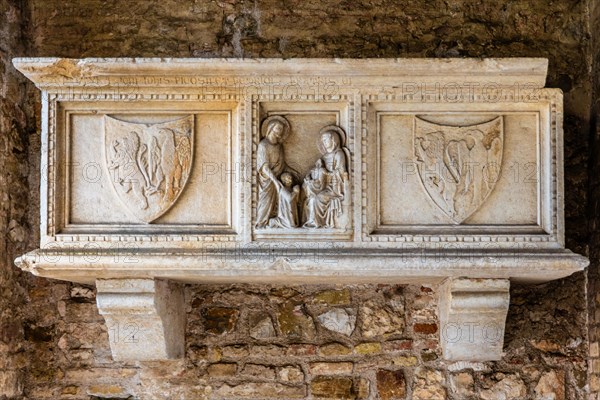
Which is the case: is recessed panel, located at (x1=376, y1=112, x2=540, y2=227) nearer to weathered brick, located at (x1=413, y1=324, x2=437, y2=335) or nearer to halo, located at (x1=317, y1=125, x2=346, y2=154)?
halo, located at (x1=317, y1=125, x2=346, y2=154)

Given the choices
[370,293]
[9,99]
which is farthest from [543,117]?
[9,99]

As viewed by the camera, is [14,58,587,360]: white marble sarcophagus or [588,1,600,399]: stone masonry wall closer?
[14,58,587,360]: white marble sarcophagus

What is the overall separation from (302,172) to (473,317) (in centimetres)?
116

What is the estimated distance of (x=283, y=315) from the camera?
3.81 metres

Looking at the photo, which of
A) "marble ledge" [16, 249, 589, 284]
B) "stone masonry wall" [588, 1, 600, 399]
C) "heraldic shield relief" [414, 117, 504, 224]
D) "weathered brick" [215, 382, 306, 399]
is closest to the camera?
"marble ledge" [16, 249, 589, 284]

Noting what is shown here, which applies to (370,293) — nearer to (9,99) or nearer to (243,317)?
(243,317)

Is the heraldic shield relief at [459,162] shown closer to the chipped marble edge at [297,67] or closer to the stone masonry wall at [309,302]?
the chipped marble edge at [297,67]

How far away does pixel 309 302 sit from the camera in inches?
150

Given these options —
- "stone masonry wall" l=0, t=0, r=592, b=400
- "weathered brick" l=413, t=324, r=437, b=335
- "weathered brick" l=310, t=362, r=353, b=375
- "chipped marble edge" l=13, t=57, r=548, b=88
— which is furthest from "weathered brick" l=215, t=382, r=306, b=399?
"chipped marble edge" l=13, t=57, r=548, b=88

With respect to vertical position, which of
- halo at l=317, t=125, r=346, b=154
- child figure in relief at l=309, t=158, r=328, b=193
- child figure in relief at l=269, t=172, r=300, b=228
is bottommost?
child figure in relief at l=269, t=172, r=300, b=228

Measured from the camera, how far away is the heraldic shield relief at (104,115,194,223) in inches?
133

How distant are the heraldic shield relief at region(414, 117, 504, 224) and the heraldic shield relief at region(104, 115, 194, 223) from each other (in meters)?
1.18

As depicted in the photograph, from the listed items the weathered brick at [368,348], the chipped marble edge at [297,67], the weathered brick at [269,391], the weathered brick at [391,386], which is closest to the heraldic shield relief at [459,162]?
the chipped marble edge at [297,67]

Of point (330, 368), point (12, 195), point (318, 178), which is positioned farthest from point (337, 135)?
point (12, 195)
